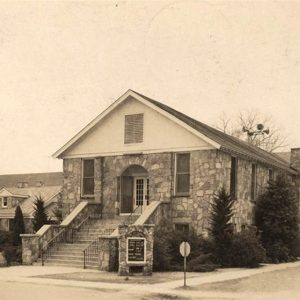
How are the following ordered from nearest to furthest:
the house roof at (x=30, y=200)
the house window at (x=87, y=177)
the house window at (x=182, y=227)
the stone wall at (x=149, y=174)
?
the house window at (x=182, y=227) → the stone wall at (x=149, y=174) → the house window at (x=87, y=177) → the house roof at (x=30, y=200)

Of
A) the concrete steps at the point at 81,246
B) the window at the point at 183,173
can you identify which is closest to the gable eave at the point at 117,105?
the window at the point at 183,173

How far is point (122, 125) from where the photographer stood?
28656mm

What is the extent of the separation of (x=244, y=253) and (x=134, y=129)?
8108 millimetres

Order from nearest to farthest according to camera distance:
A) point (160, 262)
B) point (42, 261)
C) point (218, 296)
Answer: point (218, 296)
point (160, 262)
point (42, 261)

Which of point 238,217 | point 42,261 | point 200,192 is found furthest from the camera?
point 238,217

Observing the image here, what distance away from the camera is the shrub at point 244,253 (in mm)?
24172

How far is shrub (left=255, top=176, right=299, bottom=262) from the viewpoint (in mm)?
28453

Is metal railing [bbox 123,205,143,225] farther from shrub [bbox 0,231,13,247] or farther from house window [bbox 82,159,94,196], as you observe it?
shrub [bbox 0,231,13,247]

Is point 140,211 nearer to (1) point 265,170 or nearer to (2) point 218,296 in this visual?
(1) point 265,170

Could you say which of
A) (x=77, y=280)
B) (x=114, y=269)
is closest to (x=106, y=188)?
(x=114, y=269)

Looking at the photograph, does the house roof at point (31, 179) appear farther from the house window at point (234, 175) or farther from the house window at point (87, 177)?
the house window at point (234, 175)

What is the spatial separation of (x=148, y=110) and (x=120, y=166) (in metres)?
3.09

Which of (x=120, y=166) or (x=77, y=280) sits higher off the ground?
(x=120, y=166)

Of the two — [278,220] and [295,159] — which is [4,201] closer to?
[295,159]
